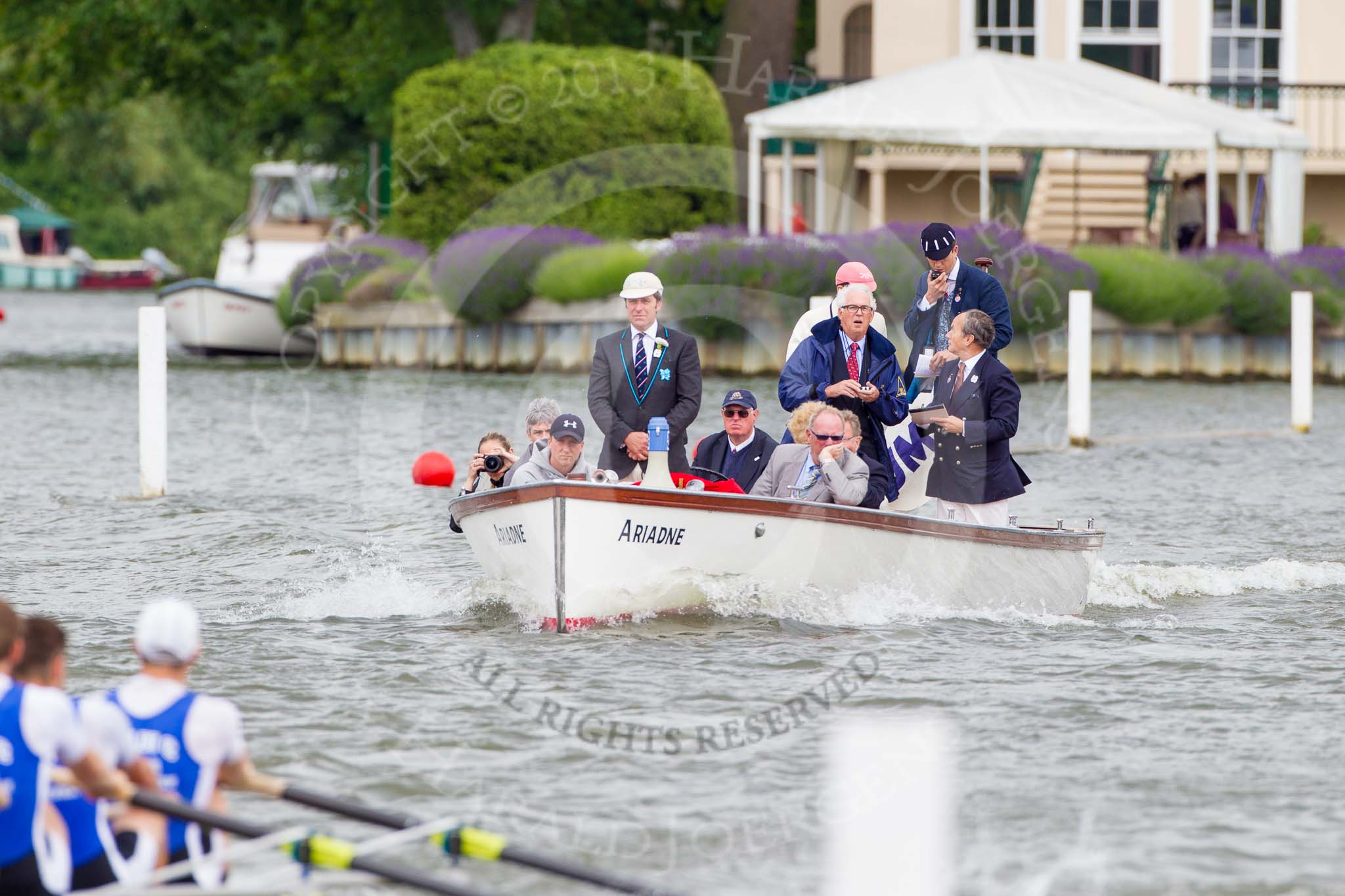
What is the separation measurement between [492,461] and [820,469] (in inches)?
82.0

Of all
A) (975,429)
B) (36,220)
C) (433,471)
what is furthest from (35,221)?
(975,429)

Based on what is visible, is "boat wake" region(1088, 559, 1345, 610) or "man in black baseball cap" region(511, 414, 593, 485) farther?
"boat wake" region(1088, 559, 1345, 610)

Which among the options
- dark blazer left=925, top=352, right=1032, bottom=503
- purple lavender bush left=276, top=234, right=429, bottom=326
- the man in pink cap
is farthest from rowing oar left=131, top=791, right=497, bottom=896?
purple lavender bush left=276, top=234, right=429, bottom=326

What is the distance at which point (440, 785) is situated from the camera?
8.95m

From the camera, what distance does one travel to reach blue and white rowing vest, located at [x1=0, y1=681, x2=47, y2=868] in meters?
6.37

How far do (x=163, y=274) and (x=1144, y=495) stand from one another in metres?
60.5

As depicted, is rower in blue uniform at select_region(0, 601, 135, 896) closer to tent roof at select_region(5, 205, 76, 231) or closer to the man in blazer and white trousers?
the man in blazer and white trousers

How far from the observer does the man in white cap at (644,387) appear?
12.8m

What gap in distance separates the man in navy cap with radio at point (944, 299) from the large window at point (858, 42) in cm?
2801

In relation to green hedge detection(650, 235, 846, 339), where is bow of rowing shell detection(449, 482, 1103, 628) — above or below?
below

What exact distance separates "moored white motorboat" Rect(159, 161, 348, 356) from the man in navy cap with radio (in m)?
23.4

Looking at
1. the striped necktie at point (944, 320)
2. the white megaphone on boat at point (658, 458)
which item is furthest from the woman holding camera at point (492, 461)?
the striped necktie at point (944, 320)

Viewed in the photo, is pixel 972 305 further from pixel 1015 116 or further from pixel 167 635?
pixel 1015 116

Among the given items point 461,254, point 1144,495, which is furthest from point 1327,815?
point 461,254
